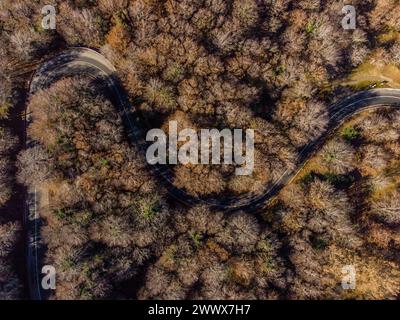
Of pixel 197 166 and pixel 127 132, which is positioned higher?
pixel 127 132

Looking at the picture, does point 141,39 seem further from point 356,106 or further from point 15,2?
point 356,106

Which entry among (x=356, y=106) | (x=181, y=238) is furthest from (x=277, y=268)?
(x=356, y=106)

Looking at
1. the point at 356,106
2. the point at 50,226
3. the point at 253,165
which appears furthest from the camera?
the point at 356,106

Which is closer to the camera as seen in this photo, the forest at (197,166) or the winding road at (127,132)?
the forest at (197,166)

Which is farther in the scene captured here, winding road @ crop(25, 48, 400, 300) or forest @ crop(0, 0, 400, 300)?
winding road @ crop(25, 48, 400, 300)

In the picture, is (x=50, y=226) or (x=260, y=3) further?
(x=260, y=3)

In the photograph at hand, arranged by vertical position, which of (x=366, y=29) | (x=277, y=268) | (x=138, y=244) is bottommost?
(x=277, y=268)

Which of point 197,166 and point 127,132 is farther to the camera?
point 127,132

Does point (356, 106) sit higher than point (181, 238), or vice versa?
point (356, 106)
